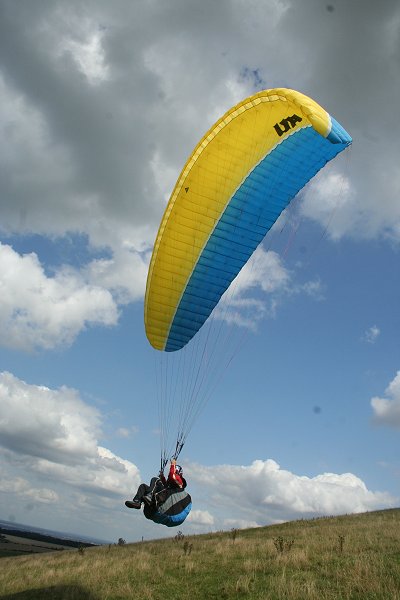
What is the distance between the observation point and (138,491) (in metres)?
11.2

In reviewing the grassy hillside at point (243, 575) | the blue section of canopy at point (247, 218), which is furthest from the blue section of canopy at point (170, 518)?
the blue section of canopy at point (247, 218)

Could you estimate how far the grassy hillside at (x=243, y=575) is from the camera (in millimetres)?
9438

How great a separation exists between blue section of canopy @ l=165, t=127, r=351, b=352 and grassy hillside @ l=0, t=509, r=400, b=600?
655cm

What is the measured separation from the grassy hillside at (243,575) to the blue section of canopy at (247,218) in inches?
258

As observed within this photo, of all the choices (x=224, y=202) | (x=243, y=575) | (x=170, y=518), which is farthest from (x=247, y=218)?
(x=243, y=575)

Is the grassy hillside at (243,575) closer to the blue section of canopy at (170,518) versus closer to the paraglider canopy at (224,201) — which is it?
A: the blue section of canopy at (170,518)

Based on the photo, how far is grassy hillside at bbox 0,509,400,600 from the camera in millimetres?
9438

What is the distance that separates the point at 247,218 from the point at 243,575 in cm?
921

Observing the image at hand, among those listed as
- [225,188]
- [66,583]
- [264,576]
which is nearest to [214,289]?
[225,188]

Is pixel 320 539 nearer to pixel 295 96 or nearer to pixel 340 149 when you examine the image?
pixel 340 149

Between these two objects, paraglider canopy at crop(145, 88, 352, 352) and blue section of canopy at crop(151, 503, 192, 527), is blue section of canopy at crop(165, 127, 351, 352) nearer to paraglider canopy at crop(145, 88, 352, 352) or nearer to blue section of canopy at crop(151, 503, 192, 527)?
paraglider canopy at crop(145, 88, 352, 352)

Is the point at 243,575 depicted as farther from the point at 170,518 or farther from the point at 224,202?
the point at 224,202

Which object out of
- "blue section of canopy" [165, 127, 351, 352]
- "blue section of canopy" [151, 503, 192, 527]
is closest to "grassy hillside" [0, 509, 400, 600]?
"blue section of canopy" [151, 503, 192, 527]

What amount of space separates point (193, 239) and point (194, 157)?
2.25 m
